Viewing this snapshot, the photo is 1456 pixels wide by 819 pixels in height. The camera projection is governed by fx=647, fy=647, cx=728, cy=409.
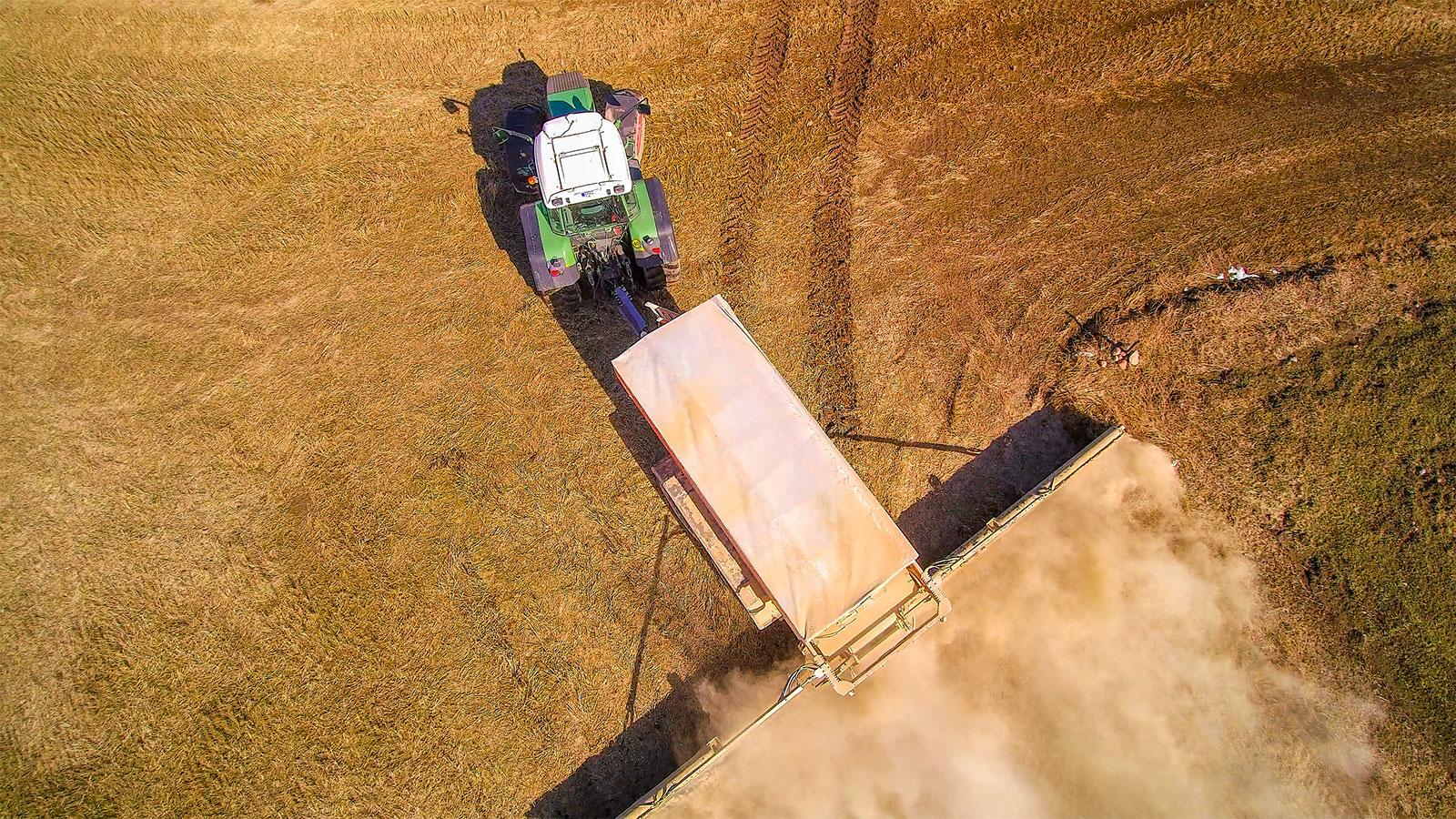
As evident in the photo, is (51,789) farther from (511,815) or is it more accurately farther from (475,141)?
(475,141)

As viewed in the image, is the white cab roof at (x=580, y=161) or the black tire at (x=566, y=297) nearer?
the white cab roof at (x=580, y=161)

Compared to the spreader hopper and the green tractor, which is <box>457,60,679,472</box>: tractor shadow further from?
the spreader hopper

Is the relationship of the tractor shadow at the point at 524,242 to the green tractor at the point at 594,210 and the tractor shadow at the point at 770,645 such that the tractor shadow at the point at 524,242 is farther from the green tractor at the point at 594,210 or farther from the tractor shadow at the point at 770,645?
the tractor shadow at the point at 770,645

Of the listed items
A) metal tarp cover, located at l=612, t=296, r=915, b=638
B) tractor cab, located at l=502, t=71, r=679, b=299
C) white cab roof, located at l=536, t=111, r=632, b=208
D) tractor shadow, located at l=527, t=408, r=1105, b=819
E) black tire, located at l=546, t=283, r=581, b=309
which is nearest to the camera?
metal tarp cover, located at l=612, t=296, r=915, b=638

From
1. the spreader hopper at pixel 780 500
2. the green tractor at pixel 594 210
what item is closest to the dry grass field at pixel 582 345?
the green tractor at pixel 594 210

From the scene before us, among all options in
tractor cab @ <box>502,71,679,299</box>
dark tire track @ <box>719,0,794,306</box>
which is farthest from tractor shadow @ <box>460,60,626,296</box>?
dark tire track @ <box>719,0,794,306</box>

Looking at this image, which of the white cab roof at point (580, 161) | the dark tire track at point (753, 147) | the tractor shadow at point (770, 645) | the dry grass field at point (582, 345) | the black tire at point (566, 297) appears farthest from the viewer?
the dark tire track at point (753, 147)
